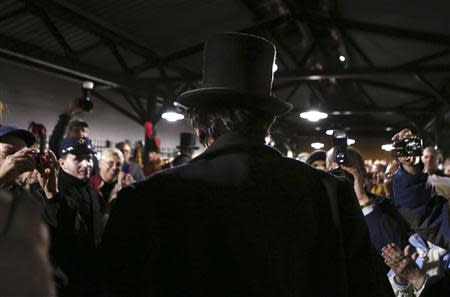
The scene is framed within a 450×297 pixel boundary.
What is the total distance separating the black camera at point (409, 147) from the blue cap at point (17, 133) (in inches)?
88.0

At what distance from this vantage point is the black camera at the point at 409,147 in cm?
268

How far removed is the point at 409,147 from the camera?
2.73m

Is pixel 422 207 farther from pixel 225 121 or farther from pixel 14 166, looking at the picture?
pixel 14 166

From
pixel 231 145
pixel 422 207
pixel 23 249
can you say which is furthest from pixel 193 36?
pixel 23 249

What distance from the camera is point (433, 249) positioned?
8.37 ft

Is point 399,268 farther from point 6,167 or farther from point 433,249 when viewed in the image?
point 6,167

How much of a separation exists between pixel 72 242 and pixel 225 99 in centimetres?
159

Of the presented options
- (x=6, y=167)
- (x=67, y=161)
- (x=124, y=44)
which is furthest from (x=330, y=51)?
(x=6, y=167)

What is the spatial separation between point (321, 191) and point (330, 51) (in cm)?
1073

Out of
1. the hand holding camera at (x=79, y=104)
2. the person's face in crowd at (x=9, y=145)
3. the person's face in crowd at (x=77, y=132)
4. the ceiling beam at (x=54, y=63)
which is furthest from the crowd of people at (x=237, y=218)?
the ceiling beam at (x=54, y=63)

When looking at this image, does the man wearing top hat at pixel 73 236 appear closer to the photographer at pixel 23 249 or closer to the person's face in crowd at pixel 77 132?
the person's face in crowd at pixel 77 132

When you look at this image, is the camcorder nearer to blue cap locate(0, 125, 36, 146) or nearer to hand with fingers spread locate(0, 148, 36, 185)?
hand with fingers spread locate(0, 148, 36, 185)

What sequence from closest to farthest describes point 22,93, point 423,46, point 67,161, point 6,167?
point 6,167 < point 67,161 < point 22,93 < point 423,46

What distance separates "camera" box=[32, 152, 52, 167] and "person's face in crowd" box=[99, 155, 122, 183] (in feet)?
4.78
